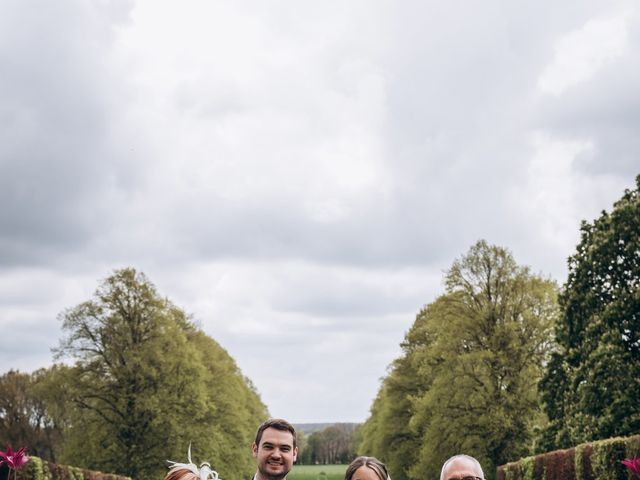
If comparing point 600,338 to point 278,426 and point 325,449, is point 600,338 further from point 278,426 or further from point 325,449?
point 325,449

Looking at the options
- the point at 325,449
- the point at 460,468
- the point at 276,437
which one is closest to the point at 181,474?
the point at 276,437

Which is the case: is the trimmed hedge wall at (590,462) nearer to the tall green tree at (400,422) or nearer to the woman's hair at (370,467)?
the woman's hair at (370,467)

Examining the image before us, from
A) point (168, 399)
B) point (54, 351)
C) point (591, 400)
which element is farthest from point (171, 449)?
point (591, 400)

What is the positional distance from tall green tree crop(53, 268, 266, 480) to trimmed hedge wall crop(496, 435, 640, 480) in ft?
84.8

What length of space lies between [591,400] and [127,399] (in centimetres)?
2635

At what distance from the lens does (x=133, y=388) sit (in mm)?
46625

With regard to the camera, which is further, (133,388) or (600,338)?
(133,388)

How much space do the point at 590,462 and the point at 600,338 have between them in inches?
381

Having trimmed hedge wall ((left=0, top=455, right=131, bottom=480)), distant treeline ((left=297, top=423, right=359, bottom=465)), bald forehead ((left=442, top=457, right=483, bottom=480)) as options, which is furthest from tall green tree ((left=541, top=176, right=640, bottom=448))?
distant treeline ((left=297, top=423, right=359, bottom=465))

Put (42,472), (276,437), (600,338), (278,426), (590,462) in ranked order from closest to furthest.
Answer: (276,437) < (278,426) < (590,462) < (42,472) < (600,338)

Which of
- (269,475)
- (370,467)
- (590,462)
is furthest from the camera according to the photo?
(590,462)

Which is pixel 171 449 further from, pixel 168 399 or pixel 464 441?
pixel 464 441

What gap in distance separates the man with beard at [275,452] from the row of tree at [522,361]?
75.2ft

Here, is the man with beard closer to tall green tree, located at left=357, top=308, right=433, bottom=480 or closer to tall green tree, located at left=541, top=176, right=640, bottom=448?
tall green tree, located at left=541, top=176, right=640, bottom=448
